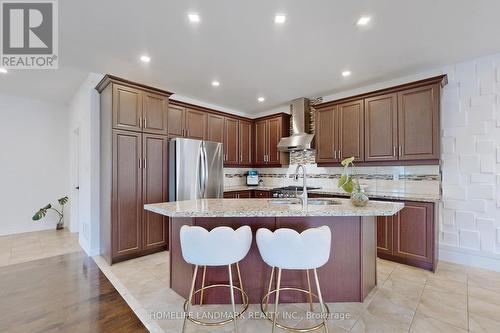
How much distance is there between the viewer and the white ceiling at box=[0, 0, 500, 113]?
2.05 metres

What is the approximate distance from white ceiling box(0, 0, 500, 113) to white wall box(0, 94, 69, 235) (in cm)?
91

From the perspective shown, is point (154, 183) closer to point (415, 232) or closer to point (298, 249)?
point (298, 249)

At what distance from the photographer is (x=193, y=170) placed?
3.65 metres

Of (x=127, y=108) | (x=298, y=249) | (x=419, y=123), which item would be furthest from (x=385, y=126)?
(x=127, y=108)

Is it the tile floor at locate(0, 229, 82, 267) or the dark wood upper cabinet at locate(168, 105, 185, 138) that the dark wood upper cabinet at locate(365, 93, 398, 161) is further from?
the tile floor at locate(0, 229, 82, 267)

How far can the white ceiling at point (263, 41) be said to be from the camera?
2049 millimetres

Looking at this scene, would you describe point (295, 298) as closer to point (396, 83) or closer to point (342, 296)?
point (342, 296)

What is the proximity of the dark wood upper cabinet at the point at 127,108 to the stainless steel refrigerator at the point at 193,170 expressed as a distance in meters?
0.58

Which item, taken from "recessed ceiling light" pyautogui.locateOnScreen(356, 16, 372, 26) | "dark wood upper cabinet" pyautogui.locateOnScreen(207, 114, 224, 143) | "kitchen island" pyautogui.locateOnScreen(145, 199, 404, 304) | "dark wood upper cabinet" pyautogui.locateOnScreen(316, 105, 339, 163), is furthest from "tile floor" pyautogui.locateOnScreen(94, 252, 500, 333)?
"recessed ceiling light" pyautogui.locateOnScreen(356, 16, 372, 26)

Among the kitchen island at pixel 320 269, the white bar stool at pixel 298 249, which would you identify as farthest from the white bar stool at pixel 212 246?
the kitchen island at pixel 320 269

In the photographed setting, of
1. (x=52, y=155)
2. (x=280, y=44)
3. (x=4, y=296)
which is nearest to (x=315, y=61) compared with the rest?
(x=280, y=44)

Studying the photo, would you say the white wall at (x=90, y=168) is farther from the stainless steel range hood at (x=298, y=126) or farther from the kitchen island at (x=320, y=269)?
the stainless steel range hood at (x=298, y=126)

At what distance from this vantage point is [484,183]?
293 centimetres

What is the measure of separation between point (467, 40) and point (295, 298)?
10.7 feet
